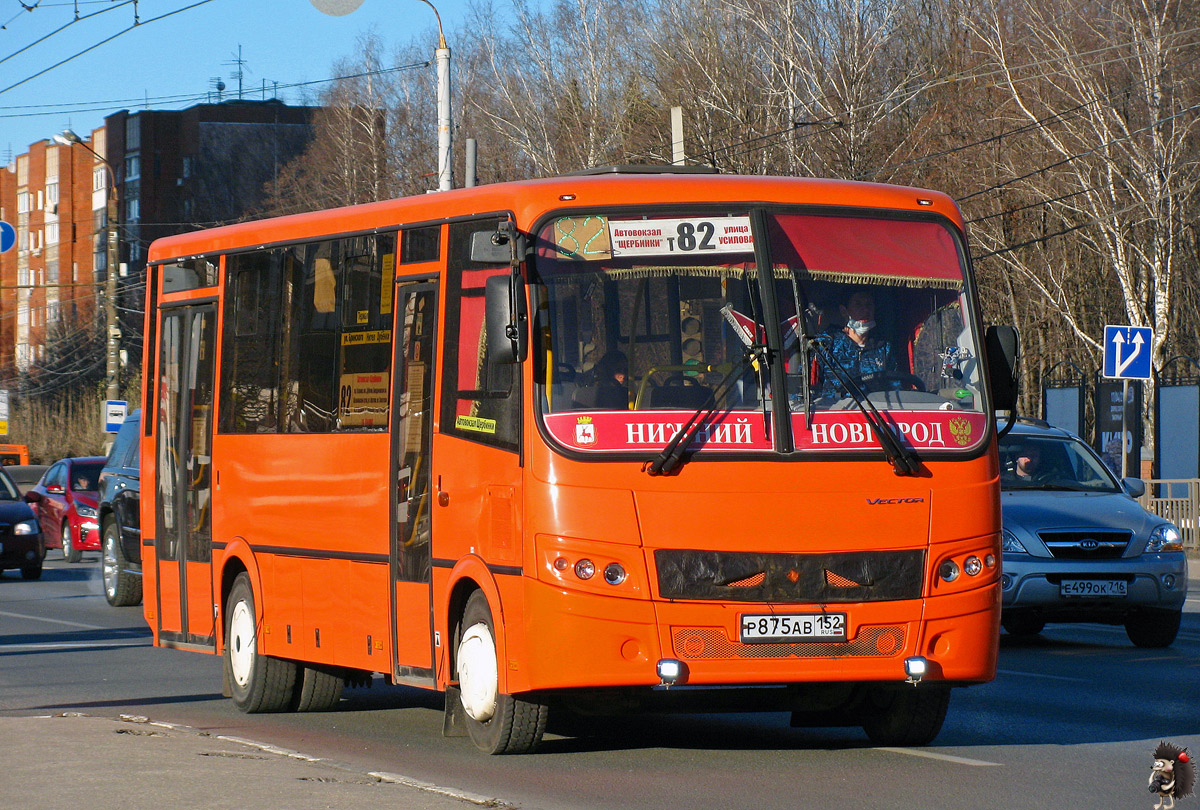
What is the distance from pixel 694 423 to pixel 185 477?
491 centimetres

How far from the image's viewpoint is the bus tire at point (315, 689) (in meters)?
11.1

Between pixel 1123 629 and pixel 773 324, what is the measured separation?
9676mm

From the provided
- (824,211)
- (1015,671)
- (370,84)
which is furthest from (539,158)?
(824,211)

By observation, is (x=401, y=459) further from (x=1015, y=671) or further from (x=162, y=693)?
(x=1015, y=671)

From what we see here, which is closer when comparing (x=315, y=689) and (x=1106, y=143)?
(x=315, y=689)

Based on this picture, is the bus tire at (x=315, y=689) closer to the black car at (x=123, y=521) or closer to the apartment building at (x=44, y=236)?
the black car at (x=123, y=521)

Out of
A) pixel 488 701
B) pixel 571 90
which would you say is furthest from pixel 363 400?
pixel 571 90

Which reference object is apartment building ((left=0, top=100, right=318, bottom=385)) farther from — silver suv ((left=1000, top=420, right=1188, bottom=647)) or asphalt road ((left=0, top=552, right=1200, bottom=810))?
asphalt road ((left=0, top=552, right=1200, bottom=810))

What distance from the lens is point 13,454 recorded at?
190 ft

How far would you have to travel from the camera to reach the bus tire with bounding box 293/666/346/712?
11078 mm

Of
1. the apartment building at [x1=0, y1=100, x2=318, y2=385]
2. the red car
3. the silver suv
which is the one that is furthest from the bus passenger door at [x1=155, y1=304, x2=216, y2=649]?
the apartment building at [x1=0, y1=100, x2=318, y2=385]

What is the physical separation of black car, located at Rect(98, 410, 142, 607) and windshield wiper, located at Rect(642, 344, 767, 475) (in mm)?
12325

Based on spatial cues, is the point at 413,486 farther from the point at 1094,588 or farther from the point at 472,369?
the point at 1094,588

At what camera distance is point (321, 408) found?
409 inches
